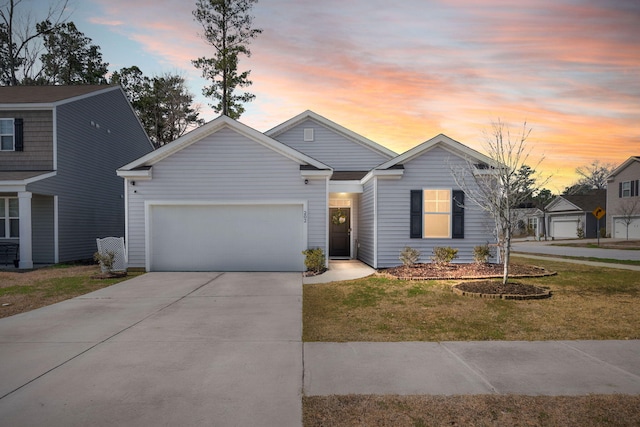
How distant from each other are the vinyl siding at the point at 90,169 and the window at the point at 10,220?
5.59 feet

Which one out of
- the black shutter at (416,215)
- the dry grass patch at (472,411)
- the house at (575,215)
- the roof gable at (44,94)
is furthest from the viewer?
the house at (575,215)

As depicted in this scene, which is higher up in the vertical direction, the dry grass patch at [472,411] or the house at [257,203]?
the house at [257,203]

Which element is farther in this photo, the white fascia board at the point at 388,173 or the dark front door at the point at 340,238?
the dark front door at the point at 340,238

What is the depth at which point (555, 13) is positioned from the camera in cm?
1241

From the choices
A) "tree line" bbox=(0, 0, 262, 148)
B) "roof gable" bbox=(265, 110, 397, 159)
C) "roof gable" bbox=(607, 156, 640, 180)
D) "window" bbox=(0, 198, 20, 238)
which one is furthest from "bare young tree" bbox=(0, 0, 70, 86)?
"roof gable" bbox=(607, 156, 640, 180)

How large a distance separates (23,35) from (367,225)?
106 ft

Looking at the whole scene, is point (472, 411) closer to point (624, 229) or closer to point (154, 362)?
point (154, 362)

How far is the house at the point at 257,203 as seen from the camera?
45.9ft

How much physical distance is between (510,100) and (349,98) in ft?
23.0

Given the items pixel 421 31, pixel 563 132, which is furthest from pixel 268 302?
pixel 563 132

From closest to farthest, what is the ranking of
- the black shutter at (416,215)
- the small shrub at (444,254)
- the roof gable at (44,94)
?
the small shrub at (444,254) < the black shutter at (416,215) < the roof gable at (44,94)

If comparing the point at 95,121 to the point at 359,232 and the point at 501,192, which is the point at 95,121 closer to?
the point at 359,232

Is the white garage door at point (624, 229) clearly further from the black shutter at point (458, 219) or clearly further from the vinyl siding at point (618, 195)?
the black shutter at point (458, 219)

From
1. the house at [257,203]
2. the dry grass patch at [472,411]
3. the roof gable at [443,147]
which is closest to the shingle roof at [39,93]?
the house at [257,203]
